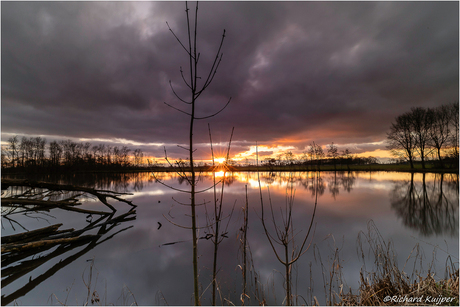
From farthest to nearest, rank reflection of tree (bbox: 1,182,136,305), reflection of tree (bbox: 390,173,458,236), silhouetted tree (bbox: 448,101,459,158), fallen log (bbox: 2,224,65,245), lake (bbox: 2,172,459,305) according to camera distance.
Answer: silhouetted tree (bbox: 448,101,459,158) → reflection of tree (bbox: 390,173,458,236) → fallen log (bbox: 2,224,65,245) → reflection of tree (bbox: 1,182,136,305) → lake (bbox: 2,172,459,305)

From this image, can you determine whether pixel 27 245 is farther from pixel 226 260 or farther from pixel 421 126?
pixel 421 126

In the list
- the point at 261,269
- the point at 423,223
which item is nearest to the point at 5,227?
the point at 261,269

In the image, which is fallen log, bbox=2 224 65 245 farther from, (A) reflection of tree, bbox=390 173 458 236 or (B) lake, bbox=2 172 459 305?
(A) reflection of tree, bbox=390 173 458 236

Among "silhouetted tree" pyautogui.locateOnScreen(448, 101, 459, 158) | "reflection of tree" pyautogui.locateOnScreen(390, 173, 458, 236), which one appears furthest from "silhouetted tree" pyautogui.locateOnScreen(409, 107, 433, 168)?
"reflection of tree" pyautogui.locateOnScreen(390, 173, 458, 236)

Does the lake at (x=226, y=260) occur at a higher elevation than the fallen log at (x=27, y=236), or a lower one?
lower

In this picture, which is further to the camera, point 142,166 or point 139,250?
point 142,166

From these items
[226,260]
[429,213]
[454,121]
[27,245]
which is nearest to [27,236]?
[27,245]

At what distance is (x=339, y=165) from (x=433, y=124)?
30.5 meters

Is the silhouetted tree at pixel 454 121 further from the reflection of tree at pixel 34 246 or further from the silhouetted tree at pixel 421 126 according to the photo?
the reflection of tree at pixel 34 246

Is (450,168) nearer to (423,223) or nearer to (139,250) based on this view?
(423,223)

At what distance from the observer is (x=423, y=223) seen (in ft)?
28.9

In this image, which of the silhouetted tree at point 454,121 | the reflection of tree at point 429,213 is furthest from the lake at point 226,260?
the silhouetted tree at point 454,121

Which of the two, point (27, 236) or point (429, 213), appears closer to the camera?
point (27, 236)

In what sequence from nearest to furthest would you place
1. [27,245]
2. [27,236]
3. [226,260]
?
[27,245], [226,260], [27,236]
